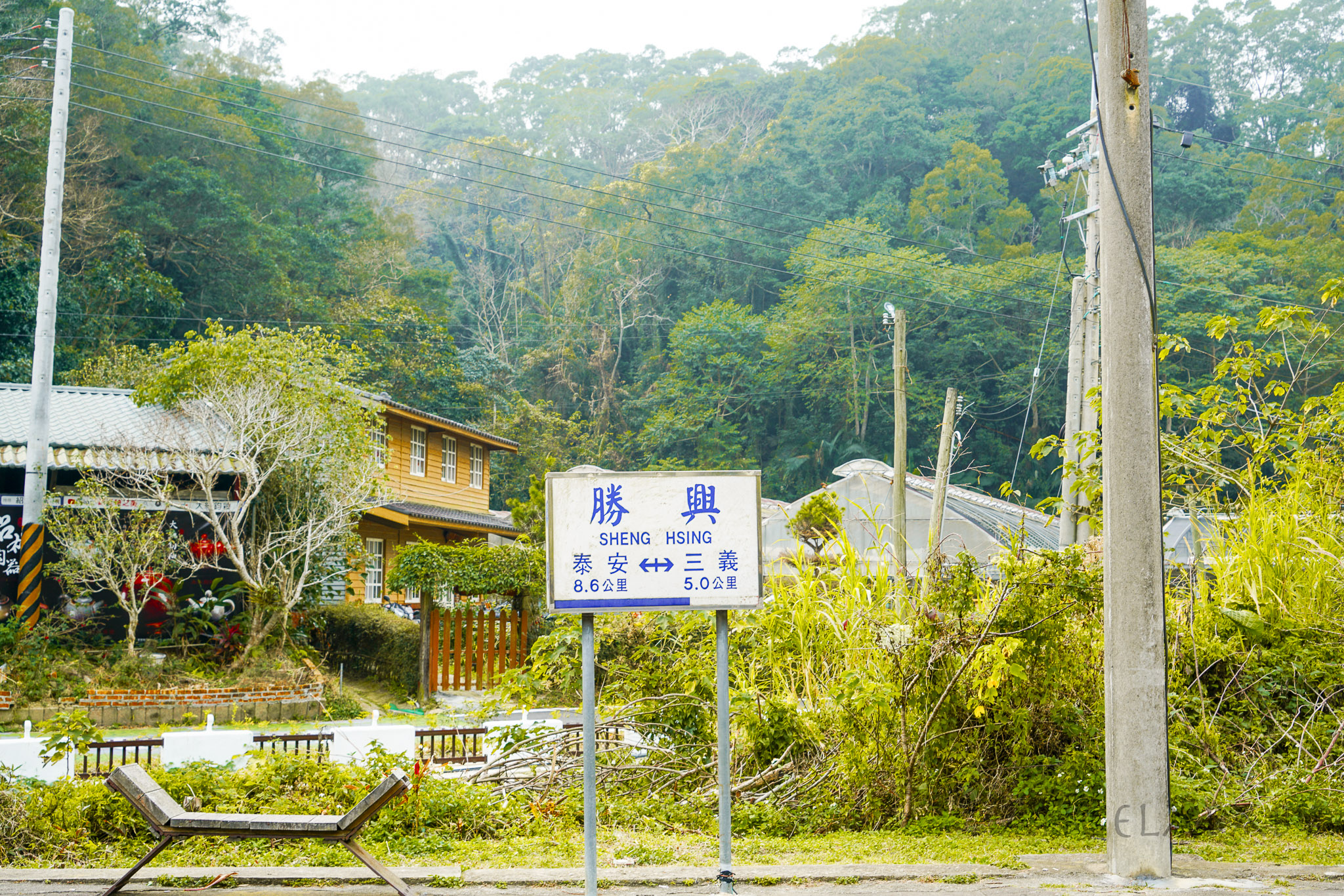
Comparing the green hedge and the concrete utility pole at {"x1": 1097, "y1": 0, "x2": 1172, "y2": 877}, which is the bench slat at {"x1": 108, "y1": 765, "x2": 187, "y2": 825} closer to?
the concrete utility pole at {"x1": 1097, "y1": 0, "x2": 1172, "y2": 877}

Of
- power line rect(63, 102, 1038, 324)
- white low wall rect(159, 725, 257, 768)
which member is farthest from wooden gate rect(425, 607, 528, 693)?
power line rect(63, 102, 1038, 324)

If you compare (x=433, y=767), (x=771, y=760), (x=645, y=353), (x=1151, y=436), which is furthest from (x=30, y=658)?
(x=645, y=353)

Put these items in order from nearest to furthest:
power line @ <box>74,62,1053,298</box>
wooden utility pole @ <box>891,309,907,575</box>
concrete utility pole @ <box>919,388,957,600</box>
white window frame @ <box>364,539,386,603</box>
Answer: concrete utility pole @ <box>919,388,957,600</box>, wooden utility pole @ <box>891,309,907,575</box>, white window frame @ <box>364,539,386,603</box>, power line @ <box>74,62,1053,298</box>

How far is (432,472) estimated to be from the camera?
93.2ft

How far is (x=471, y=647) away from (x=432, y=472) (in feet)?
40.9

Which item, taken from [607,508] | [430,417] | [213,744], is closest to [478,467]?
[430,417]

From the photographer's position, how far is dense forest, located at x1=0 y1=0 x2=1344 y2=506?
37.7 meters

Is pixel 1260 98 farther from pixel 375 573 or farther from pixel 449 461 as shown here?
pixel 375 573

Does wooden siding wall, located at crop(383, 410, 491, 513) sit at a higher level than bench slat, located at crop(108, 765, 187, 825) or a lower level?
higher

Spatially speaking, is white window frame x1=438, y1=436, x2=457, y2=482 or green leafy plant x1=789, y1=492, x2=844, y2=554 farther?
white window frame x1=438, y1=436, x2=457, y2=482

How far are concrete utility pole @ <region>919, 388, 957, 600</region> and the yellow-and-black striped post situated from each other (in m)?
13.3

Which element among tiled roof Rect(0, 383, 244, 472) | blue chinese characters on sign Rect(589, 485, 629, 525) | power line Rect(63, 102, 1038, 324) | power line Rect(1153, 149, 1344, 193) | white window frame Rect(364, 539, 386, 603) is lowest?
white window frame Rect(364, 539, 386, 603)

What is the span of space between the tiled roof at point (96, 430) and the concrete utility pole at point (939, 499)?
11.6 metres

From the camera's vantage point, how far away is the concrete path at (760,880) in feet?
17.3
